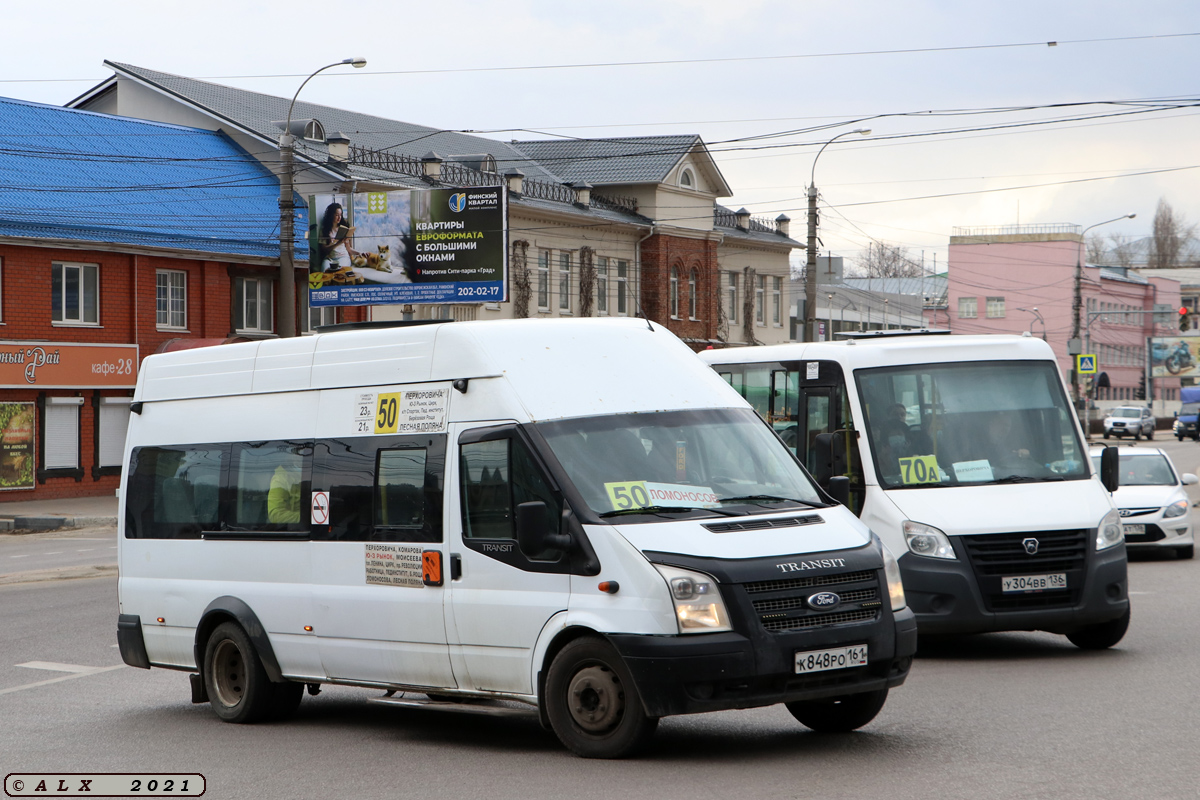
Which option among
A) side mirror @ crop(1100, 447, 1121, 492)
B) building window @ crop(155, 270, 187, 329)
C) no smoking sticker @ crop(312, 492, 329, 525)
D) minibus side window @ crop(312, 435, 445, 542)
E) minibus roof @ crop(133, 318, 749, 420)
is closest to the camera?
minibus roof @ crop(133, 318, 749, 420)

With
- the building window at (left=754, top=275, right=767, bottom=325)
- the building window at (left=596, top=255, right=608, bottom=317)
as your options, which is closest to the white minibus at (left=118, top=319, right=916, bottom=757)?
the building window at (left=596, top=255, right=608, bottom=317)

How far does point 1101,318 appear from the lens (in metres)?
102

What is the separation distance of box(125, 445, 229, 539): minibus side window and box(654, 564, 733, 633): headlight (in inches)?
151

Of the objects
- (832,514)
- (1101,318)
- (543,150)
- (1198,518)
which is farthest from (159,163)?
(1101,318)

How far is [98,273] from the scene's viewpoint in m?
36.3

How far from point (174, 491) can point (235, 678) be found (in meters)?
1.39

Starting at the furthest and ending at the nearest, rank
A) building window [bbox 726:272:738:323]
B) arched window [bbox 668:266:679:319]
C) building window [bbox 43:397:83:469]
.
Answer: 1. building window [bbox 726:272:738:323]
2. arched window [bbox 668:266:679:319]
3. building window [bbox 43:397:83:469]

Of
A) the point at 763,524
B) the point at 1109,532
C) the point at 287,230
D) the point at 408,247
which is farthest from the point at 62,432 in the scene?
the point at 763,524

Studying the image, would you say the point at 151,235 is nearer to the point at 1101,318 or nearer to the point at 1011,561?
the point at 1011,561

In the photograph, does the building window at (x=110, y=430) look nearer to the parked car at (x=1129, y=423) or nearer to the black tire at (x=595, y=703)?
the black tire at (x=595, y=703)

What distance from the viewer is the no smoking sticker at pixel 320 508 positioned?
892 centimetres

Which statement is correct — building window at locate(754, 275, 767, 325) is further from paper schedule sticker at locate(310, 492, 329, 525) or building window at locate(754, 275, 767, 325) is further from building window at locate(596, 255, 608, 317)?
paper schedule sticker at locate(310, 492, 329, 525)

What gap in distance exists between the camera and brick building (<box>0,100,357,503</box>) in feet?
113

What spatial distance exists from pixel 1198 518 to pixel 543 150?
Answer: 31745mm
